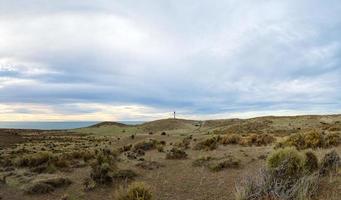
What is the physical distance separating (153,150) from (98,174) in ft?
35.9

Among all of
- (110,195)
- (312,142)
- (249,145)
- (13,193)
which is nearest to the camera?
(110,195)

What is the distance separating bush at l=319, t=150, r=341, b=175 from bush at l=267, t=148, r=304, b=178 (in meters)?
0.84

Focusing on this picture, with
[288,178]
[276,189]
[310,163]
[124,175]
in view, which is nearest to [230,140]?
[124,175]

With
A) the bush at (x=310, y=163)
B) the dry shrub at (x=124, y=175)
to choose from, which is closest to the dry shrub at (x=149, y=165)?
the dry shrub at (x=124, y=175)

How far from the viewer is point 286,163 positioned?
11914mm

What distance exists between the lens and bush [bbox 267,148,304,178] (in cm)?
1161

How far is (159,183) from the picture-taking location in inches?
594

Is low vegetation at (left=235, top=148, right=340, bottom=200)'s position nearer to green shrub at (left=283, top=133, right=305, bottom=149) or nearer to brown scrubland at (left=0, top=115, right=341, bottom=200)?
brown scrubland at (left=0, top=115, right=341, bottom=200)

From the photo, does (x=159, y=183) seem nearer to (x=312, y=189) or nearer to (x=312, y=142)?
(x=312, y=189)

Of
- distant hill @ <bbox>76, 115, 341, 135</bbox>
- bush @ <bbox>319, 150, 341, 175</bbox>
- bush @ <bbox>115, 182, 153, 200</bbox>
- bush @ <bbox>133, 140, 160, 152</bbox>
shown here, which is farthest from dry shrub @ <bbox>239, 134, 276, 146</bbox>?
bush @ <bbox>115, 182, 153, 200</bbox>

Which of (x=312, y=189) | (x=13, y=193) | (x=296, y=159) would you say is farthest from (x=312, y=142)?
(x=13, y=193)

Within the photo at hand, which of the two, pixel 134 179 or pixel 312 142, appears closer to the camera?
pixel 134 179

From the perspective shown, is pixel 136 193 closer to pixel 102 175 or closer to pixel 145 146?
pixel 102 175

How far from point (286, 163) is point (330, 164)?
2.06 metres
